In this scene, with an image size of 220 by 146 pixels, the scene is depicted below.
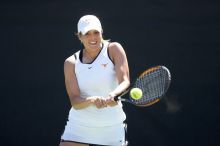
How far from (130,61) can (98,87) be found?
4.89 feet

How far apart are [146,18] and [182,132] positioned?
1.07 metres

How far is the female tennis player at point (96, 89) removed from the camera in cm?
437

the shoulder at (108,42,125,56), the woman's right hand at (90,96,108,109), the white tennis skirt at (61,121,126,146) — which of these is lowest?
the white tennis skirt at (61,121,126,146)

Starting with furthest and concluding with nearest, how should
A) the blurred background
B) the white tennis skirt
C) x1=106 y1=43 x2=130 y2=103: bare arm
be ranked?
the blurred background → the white tennis skirt → x1=106 y1=43 x2=130 y2=103: bare arm

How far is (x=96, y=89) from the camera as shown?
4.39 m

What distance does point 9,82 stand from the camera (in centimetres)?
604

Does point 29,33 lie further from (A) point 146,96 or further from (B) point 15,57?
(A) point 146,96

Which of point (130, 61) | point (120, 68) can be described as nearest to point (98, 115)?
point (120, 68)

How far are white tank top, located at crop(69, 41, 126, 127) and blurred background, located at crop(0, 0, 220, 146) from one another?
1403mm

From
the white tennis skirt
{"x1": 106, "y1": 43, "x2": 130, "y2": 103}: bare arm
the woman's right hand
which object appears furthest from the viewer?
the white tennis skirt

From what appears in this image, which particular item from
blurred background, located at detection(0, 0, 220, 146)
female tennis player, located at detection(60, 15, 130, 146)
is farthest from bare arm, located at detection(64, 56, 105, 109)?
blurred background, located at detection(0, 0, 220, 146)

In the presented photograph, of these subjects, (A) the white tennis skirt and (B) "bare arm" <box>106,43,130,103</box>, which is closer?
(B) "bare arm" <box>106,43,130,103</box>

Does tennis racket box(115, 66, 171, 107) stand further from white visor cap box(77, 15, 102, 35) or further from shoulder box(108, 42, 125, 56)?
white visor cap box(77, 15, 102, 35)

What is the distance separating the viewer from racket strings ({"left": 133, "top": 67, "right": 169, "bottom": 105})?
14.2 feet
